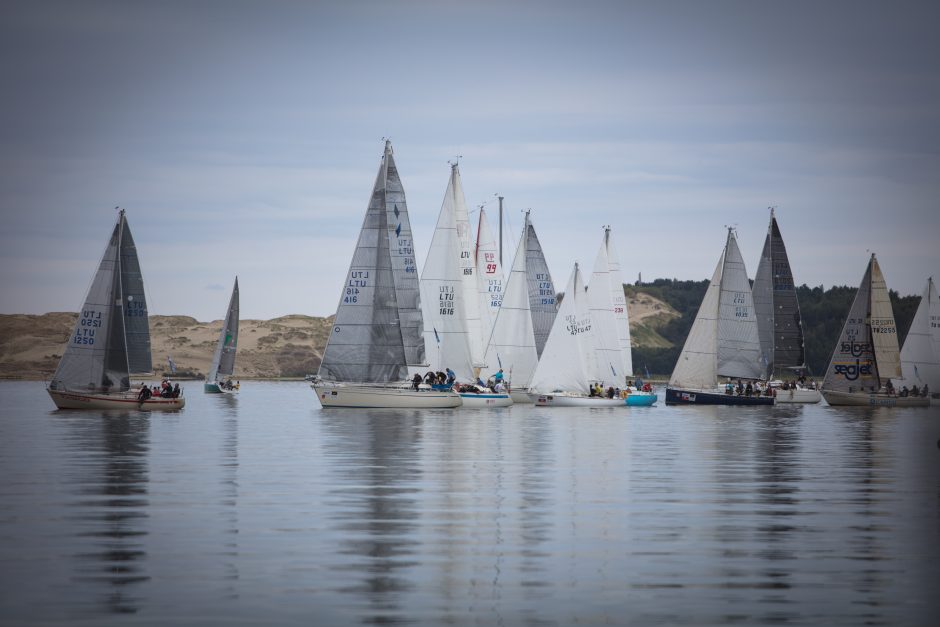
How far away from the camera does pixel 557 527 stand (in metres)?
20.9

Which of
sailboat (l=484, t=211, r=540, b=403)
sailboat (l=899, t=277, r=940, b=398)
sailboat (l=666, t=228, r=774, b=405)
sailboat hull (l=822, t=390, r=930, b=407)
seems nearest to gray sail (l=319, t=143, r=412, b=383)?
sailboat (l=484, t=211, r=540, b=403)

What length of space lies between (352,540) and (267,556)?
1.87 metres

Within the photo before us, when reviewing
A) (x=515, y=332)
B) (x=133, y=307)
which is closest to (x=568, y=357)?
(x=515, y=332)

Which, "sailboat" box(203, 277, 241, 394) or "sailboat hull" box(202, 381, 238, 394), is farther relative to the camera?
"sailboat hull" box(202, 381, 238, 394)

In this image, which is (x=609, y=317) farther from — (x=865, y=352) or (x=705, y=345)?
(x=865, y=352)

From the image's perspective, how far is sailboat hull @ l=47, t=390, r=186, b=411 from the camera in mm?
66938

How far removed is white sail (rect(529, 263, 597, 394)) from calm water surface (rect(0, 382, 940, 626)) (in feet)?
115

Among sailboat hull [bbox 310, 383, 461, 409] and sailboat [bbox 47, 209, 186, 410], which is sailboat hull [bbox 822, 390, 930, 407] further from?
sailboat [bbox 47, 209, 186, 410]

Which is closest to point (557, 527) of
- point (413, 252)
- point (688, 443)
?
point (688, 443)

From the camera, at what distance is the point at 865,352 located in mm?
87250

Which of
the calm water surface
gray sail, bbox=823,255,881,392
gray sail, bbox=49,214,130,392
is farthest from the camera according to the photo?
gray sail, bbox=823,255,881,392

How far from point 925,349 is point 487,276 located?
1453 inches

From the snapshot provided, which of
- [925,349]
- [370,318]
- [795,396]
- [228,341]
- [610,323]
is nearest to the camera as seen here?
[370,318]

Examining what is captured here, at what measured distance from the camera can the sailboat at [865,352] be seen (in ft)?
288
